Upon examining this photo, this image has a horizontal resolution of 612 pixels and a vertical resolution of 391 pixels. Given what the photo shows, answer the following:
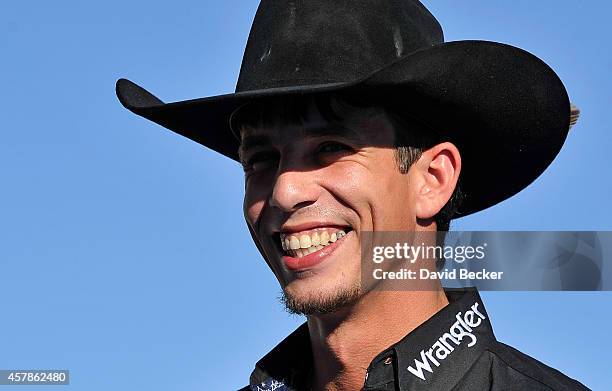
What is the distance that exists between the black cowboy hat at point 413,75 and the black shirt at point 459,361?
0.79m

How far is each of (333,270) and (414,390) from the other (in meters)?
0.64

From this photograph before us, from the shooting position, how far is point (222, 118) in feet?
19.7

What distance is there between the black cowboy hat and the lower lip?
70 centimetres

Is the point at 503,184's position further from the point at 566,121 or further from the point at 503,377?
the point at 503,377

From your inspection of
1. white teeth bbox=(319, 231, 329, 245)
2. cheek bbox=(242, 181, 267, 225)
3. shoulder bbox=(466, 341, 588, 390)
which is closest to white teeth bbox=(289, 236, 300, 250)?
white teeth bbox=(319, 231, 329, 245)

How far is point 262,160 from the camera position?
5.40 meters

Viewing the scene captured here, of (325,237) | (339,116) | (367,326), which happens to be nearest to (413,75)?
(339,116)

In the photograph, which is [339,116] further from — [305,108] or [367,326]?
[367,326]

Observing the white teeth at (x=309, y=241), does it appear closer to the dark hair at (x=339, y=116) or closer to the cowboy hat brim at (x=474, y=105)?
the dark hair at (x=339, y=116)

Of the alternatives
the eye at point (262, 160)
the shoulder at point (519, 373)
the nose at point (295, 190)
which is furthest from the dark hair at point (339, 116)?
the shoulder at point (519, 373)

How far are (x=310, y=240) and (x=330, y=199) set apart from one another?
0.68ft

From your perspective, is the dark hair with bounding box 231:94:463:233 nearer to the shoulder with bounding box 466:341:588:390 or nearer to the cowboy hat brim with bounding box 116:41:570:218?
the cowboy hat brim with bounding box 116:41:570:218

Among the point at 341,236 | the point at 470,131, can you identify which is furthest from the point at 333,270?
the point at 470,131

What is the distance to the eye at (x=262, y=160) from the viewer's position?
5.36m
